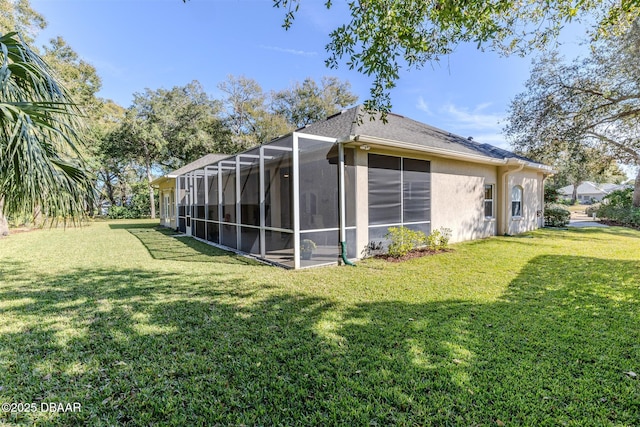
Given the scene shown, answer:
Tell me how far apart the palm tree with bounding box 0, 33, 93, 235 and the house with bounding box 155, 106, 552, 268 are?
12.3 ft

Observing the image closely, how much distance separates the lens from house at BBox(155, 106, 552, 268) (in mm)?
6898

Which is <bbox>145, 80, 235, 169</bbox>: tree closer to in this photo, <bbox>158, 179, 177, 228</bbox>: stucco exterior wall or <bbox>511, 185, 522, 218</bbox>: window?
<bbox>158, 179, 177, 228</bbox>: stucco exterior wall

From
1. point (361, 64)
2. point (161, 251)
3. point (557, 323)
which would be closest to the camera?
point (557, 323)

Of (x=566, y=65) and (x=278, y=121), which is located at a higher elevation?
(x=278, y=121)

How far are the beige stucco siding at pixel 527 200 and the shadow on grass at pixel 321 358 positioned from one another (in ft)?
25.4

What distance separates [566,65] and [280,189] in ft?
50.6

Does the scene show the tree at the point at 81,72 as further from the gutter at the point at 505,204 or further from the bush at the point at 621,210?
the bush at the point at 621,210

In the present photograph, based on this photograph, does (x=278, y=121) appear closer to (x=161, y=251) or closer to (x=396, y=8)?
(x=161, y=251)

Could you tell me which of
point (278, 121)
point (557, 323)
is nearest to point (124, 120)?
point (278, 121)

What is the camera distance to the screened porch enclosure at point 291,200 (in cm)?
667

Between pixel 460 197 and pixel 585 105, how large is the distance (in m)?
9.46

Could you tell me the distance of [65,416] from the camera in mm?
2137

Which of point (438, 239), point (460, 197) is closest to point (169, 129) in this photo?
point (460, 197)

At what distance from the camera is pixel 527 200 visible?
12.8 meters
